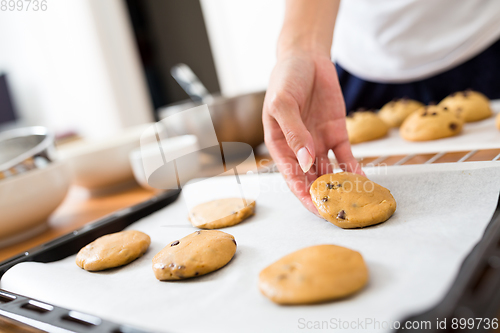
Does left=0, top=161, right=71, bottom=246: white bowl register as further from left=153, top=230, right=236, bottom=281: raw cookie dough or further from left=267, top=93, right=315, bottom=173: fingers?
left=267, top=93, right=315, bottom=173: fingers

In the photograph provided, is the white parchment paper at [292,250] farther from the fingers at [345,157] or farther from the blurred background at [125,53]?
the blurred background at [125,53]

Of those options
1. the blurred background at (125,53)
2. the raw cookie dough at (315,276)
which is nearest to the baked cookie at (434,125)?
the raw cookie dough at (315,276)

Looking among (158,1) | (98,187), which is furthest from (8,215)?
(158,1)

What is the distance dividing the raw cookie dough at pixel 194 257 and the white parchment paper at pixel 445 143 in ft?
2.09

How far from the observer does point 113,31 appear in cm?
343

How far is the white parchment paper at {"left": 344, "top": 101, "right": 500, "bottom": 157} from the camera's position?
105 cm

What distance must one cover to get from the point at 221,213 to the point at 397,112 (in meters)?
0.88

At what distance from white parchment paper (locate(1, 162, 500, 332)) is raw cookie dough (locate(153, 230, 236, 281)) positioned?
0.05 ft

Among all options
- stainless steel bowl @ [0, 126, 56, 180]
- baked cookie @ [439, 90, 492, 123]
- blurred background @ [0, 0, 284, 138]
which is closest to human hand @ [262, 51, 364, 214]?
baked cookie @ [439, 90, 492, 123]

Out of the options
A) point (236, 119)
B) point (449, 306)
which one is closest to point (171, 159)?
point (236, 119)

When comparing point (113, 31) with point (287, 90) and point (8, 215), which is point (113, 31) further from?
point (287, 90)

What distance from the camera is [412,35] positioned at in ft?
4.61

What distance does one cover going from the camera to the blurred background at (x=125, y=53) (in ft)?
10.7

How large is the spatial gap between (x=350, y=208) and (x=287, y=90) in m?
0.28
